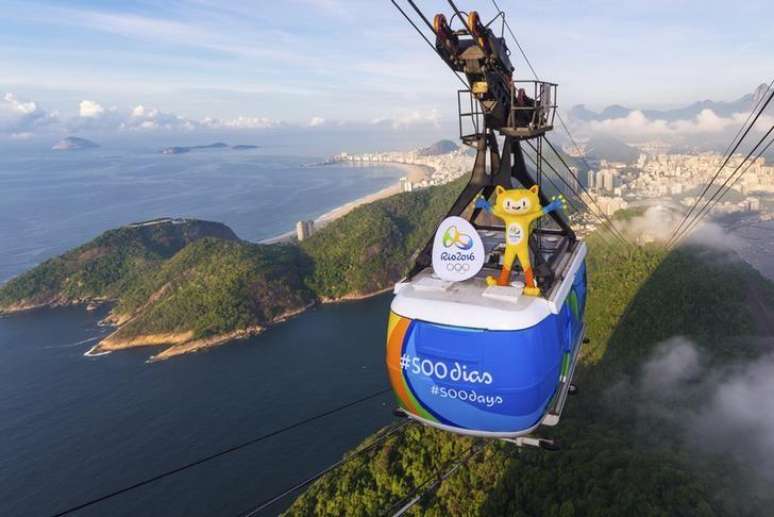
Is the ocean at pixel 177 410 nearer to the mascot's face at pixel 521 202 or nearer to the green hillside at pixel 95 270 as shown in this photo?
the green hillside at pixel 95 270

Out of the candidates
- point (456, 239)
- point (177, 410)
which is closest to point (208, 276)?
point (177, 410)

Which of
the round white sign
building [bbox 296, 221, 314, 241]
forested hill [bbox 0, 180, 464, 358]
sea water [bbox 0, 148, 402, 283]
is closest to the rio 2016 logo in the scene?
the round white sign

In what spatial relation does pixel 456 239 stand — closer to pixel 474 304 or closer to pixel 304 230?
pixel 474 304

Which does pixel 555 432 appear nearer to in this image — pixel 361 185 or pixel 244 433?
pixel 244 433

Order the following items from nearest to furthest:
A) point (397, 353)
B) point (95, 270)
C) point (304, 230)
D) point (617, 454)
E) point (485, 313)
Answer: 1. point (485, 313)
2. point (397, 353)
3. point (617, 454)
4. point (95, 270)
5. point (304, 230)

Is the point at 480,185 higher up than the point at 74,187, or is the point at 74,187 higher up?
the point at 480,185

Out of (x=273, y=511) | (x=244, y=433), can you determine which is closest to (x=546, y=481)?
(x=273, y=511)

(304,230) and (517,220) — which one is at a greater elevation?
(517,220)
